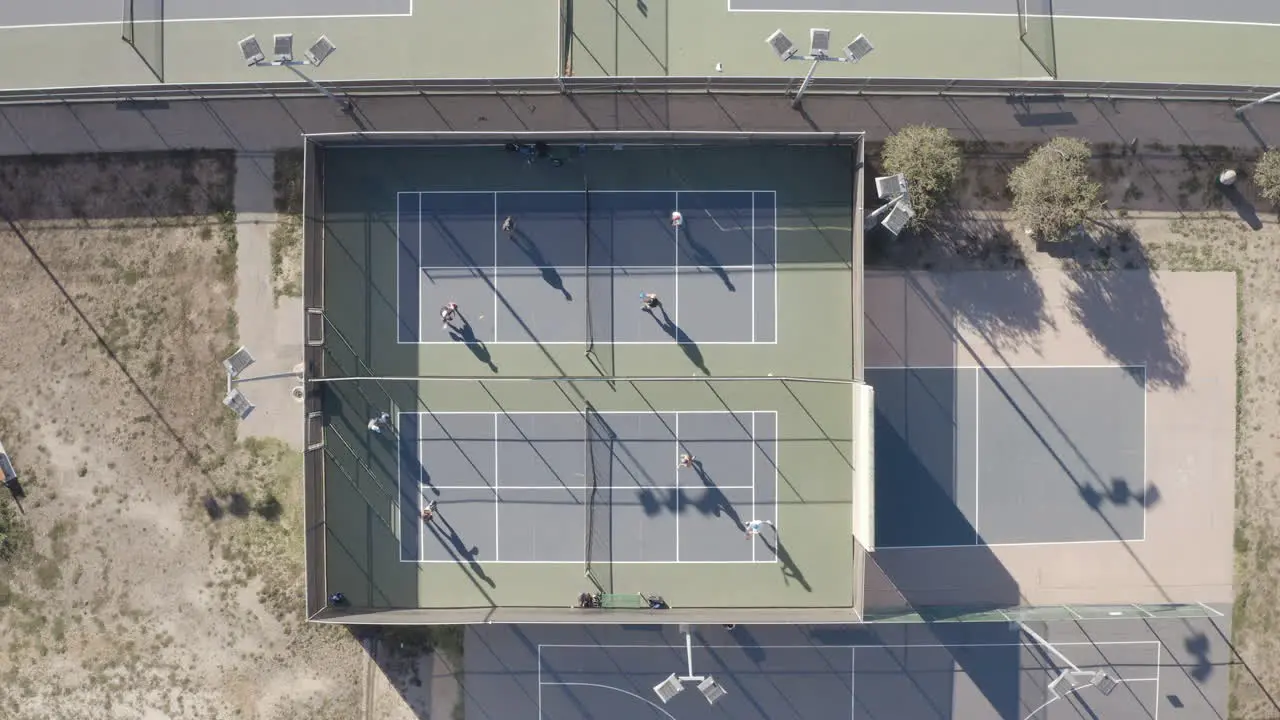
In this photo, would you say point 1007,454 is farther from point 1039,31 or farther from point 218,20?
point 218,20

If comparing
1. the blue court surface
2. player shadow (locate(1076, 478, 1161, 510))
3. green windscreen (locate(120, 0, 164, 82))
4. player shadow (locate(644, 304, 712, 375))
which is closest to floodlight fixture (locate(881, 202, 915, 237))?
the blue court surface

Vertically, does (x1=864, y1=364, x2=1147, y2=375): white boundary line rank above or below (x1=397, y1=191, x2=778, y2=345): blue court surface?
below

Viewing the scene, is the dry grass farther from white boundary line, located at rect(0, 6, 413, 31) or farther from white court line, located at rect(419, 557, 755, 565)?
white court line, located at rect(419, 557, 755, 565)

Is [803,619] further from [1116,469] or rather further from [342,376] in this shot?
[342,376]

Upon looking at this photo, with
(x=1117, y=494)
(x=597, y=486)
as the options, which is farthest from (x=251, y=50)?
(x=1117, y=494)

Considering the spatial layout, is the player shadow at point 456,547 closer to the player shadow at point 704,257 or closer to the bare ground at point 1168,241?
the player shadow at point 704,257

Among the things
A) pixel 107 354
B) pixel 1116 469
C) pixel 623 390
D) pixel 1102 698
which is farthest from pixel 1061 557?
pixel 107 354
